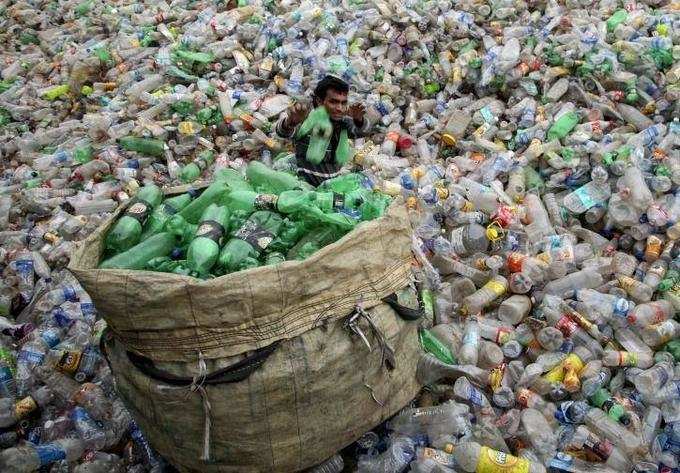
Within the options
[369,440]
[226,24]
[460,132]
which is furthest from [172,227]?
[226,24]

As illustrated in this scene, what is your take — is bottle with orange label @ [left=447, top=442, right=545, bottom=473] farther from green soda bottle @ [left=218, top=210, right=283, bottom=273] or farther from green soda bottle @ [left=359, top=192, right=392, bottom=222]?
green soda bottle @ [left=218, top=210, right=283, bottom=273]

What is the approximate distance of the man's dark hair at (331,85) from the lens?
323cm

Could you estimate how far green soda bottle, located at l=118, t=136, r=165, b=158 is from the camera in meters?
4.60

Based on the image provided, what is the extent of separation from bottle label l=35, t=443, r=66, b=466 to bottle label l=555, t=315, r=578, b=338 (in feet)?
7.89

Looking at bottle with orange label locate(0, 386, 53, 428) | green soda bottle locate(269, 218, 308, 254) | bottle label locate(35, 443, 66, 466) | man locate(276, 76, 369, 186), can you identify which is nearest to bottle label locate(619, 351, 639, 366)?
green soda bottle locate(269, 218, 308, 254)

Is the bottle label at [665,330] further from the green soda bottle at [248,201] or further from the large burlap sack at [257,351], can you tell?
the green soda bottle at [248,201]

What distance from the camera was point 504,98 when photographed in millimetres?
4871

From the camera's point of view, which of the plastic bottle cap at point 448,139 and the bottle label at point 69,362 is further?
the plastic bottle cap at point 448,139

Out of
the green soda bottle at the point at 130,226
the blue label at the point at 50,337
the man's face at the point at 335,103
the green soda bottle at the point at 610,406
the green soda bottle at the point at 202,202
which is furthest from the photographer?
the man's face at the point at 335,103

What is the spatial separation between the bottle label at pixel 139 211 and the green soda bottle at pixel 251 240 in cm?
46

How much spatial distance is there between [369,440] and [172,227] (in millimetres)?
1240

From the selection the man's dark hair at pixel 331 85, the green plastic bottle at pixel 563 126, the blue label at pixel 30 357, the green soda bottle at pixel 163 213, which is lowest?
the blue label at pixel 30 357

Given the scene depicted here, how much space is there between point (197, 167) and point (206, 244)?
237 centimetres

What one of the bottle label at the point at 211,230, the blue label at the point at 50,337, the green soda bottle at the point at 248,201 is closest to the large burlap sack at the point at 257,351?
the bottle label at the point at 211,230
